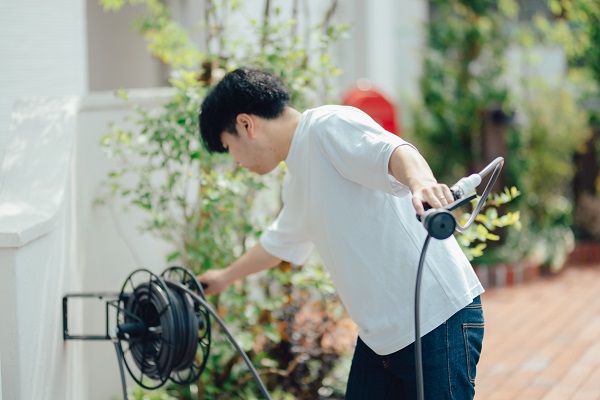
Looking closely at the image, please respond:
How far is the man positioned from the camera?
2.68m

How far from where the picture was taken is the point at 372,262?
8.98 feet

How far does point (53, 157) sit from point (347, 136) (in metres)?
1.58

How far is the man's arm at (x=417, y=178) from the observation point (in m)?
2.30

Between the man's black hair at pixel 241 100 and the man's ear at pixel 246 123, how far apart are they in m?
0.01

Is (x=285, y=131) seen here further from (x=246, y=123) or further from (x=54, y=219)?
(x=54, y=219)

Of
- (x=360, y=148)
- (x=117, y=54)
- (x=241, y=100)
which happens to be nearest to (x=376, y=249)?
(x=360, y=148)

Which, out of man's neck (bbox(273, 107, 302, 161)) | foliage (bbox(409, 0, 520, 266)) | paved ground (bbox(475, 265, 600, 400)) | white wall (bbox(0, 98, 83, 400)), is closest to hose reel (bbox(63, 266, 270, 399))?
white wall (bbox(0, 98, 83, 400))

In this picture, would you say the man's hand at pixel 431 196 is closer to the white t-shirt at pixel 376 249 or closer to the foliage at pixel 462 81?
the white t-shirt at pixel 376 249

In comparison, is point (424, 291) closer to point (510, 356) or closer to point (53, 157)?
point (53, 157)

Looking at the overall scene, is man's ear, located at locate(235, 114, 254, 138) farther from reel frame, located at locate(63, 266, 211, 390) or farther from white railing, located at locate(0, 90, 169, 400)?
white railing, located at locate(0, 90, 169, 400)

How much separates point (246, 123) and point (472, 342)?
951mm

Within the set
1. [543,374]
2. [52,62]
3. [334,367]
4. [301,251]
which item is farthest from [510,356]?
[52,62]

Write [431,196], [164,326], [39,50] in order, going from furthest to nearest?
[39,50] → [164,326] → [431,196]

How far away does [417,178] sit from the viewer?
2369 millimetres
